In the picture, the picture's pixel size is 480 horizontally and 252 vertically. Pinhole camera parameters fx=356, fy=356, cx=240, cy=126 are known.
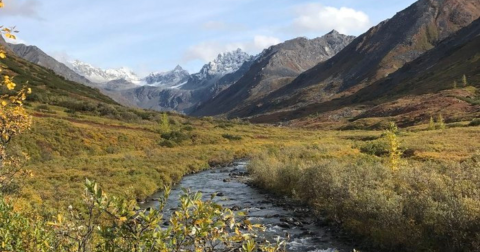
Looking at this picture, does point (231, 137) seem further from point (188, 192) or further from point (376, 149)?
point (188, 192)

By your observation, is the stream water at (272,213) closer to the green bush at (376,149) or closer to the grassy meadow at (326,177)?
the grassy meadow at (326,177)

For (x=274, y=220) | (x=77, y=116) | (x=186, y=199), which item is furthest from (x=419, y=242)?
(x=77, y=116)

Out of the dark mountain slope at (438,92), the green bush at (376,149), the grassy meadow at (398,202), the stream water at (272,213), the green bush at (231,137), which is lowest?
the stream water at (272,213)

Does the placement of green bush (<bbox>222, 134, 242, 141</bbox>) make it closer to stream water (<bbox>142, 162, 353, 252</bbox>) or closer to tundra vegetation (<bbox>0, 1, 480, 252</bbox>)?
tundra vegetation (<bbox>0, 1, 480, 252</bbox>)

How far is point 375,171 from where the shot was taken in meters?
26.5

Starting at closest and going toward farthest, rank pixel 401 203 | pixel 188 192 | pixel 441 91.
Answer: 1. pixel 188 192
2. pixel 401 203
3. pixel 441 91

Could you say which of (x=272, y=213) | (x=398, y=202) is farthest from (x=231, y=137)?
(x=398, y=202)

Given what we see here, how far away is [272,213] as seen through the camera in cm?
2695

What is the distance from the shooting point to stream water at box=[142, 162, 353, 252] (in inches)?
794

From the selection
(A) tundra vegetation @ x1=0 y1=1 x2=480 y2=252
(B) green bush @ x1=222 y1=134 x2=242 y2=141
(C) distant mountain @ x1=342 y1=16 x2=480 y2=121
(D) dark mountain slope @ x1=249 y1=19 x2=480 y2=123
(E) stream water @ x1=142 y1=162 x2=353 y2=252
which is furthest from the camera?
(D) dark mountain slope @ x1=249 y1=19 x2=480 y2=123

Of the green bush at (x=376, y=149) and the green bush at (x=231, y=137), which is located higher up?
the green bush at (x=231, y=137)

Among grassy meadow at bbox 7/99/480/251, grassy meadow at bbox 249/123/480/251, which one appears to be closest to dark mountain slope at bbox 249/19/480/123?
grassy meadow at bbox 7/99/480/251

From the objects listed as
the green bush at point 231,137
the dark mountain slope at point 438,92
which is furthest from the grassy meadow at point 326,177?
the dark mountain slope at point 438,92

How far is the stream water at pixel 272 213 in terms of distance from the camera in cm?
2017
